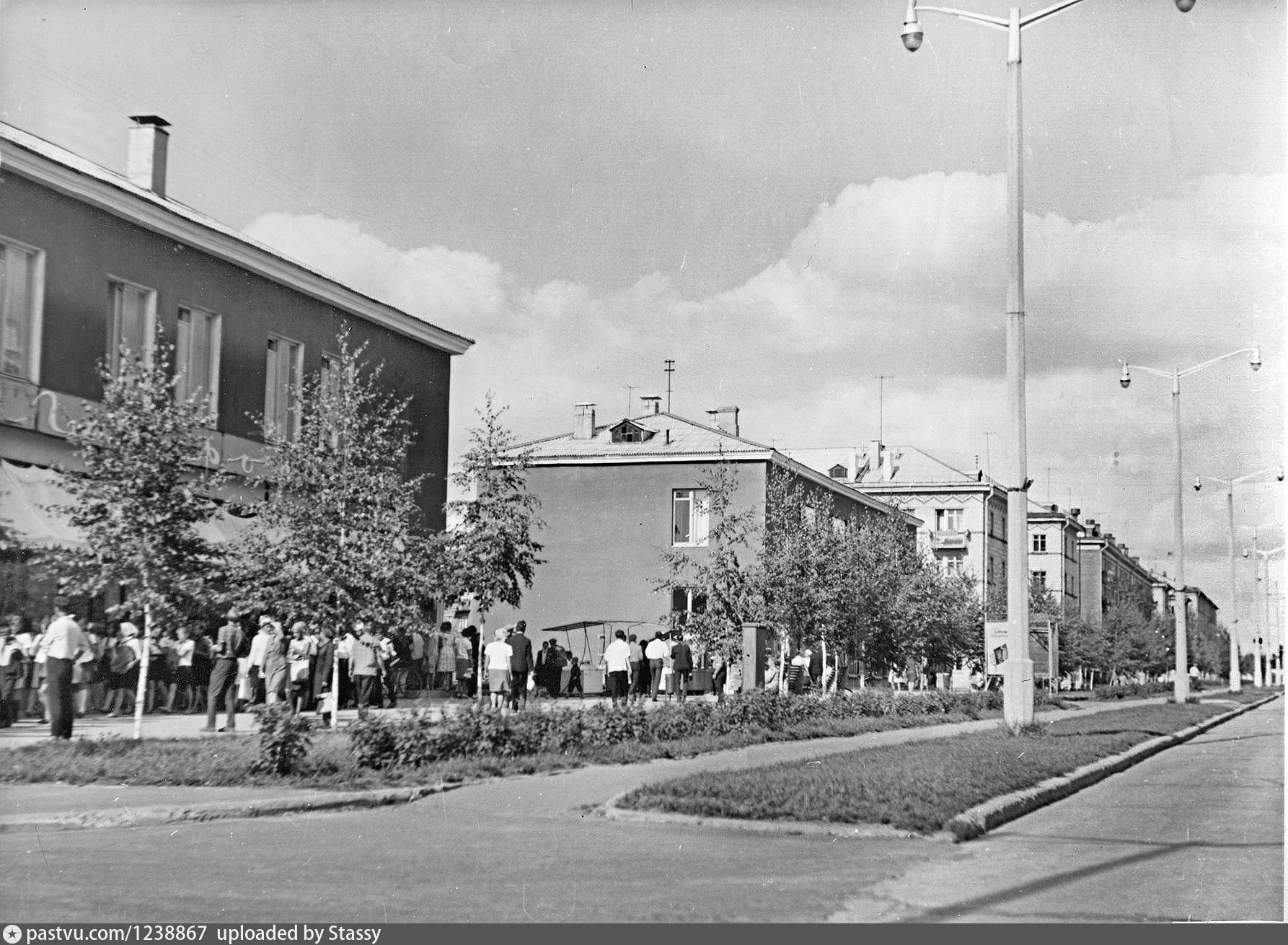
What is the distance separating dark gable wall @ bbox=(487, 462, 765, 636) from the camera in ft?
156

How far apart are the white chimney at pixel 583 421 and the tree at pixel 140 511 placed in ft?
113

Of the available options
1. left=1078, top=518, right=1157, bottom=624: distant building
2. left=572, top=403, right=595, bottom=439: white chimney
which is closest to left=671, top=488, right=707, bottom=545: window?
left=572, top=403, right=595, bottom=439: white chimney

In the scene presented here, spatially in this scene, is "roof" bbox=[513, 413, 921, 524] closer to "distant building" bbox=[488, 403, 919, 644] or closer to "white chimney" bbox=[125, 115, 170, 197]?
"distant building" bbox=[488, 403, 919, 644]

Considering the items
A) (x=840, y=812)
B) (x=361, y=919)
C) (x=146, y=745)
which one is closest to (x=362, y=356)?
(x=146, y=745)

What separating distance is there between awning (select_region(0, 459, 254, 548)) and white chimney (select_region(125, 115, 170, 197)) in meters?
8.66

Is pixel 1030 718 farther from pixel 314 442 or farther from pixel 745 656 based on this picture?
pixel 314 442

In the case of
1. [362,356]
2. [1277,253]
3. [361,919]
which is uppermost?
[362,356]

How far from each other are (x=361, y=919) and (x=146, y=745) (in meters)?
8.46

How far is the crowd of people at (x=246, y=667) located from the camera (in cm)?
1686

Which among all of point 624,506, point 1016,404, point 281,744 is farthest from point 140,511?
point 624,506

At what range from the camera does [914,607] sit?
1341 inches

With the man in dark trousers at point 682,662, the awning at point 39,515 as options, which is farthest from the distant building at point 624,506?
Result: the awning at point 39,515

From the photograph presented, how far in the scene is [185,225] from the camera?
896 inches

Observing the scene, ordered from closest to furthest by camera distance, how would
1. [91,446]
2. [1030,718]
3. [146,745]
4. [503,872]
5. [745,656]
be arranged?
[503,872] → [146,745] → [91,446] → [1030,718] → [745,656]
